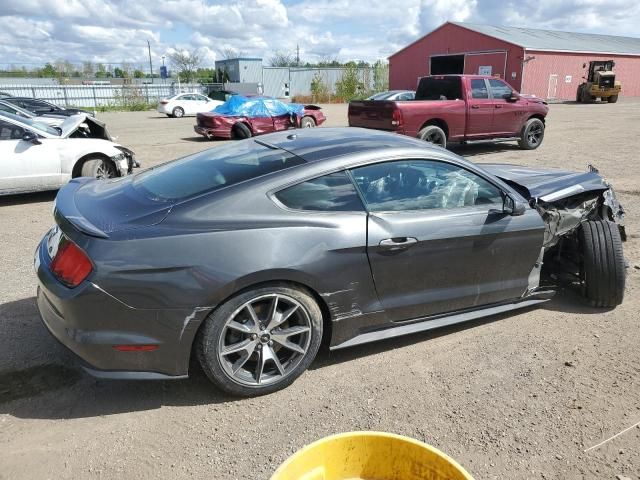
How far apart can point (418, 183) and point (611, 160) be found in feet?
32.6

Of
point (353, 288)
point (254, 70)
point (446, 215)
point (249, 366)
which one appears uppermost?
point (254, 70)

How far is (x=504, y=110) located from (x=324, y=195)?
426 inches

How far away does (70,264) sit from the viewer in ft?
8.99

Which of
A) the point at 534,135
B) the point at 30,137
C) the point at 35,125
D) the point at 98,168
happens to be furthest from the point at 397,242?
the point at 534,135

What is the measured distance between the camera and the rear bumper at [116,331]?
2.64m

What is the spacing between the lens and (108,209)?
3.04m

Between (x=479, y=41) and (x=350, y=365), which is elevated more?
(x=479, y=41)

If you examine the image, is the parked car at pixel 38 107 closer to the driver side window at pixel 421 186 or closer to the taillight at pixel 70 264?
the taillight at pixel 70 264

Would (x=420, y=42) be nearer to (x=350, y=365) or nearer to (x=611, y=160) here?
(x=611, y=160)

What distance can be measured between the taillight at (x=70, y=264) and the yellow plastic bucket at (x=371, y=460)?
1.62 meters

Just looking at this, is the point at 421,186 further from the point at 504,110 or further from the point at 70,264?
the point at 504,110

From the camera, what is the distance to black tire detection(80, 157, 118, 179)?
26.4 ft

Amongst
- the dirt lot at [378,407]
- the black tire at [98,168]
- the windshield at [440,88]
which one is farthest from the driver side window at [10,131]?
the windshield at [440,88]

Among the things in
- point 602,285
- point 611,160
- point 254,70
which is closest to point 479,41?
point 254,70
